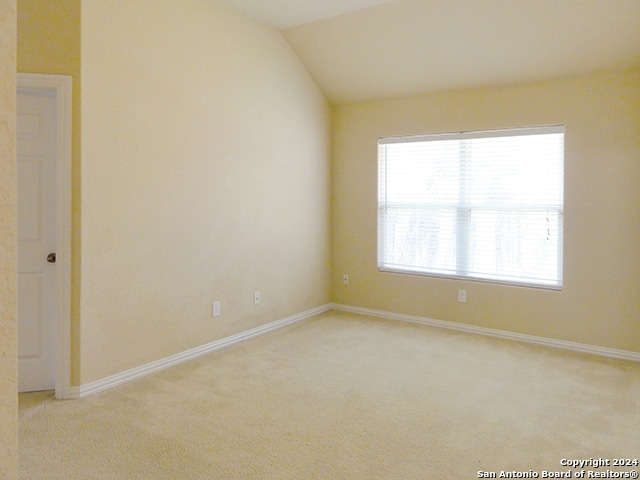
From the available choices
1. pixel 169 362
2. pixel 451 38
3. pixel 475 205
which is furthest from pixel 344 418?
pixel 451 38

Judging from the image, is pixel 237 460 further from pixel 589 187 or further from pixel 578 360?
pixel 589 187

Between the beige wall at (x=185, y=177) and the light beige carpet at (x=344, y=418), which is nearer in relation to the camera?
the light beige carpet at (x=344, y=418)

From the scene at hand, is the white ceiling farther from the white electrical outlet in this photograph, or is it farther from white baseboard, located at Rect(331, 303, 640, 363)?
white baseboard, located at Rect(331, 303, 640, 363)

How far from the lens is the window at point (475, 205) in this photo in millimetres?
4312

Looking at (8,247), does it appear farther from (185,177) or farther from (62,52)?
(185,177)

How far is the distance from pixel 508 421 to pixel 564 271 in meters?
1.94

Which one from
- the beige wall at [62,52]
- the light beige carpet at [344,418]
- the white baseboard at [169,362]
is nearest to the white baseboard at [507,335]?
the light beige carpet at [344,418]

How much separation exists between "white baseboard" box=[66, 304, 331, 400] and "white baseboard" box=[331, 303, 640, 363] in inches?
32.3

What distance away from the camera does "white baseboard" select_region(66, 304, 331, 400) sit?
310cm

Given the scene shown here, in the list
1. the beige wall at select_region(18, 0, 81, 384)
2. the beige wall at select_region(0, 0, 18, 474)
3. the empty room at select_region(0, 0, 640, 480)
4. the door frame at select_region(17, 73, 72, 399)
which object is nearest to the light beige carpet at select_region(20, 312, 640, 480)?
the empty room at select_region(0, 0, 640, 480)

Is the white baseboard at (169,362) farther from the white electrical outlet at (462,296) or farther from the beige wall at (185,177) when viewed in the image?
the white electrical outlet at (462,296)

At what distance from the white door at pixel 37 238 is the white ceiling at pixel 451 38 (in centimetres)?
192

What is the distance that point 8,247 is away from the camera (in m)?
0.75

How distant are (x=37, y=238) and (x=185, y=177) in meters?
1.13
